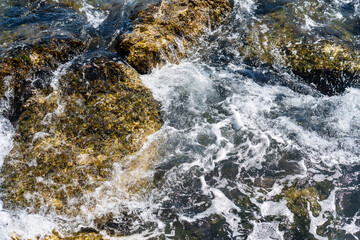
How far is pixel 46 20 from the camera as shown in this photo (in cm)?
773

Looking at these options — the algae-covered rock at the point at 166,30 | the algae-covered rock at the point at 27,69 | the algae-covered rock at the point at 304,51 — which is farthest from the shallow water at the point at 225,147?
the algae-covered rock at the point at 27,69

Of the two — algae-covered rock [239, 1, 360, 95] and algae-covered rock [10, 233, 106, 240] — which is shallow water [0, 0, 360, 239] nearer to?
algae-covered rock [10, 233, 106, 240]

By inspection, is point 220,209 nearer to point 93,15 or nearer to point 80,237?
point 80,237

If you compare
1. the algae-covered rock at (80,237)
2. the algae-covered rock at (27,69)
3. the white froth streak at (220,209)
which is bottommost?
the algae-covered rock at (80,237)

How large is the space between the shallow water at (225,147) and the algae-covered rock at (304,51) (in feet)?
0.78

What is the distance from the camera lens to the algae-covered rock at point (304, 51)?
22.9ft

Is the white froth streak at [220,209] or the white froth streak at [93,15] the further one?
the white froth streak at [93,15]

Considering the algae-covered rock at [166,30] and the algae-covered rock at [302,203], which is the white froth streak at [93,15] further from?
the algae-covered rock at [302,203]

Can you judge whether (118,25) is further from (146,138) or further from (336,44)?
(336,44)

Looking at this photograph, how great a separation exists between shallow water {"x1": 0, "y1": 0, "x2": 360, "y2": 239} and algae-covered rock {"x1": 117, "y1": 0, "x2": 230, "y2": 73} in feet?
1.19

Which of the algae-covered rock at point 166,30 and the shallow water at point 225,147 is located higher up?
the algae-covered rock at point 166,30

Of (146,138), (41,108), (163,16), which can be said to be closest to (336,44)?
(163,16)

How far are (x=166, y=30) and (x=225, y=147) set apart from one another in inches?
156

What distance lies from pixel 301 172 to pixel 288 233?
1.33 m
